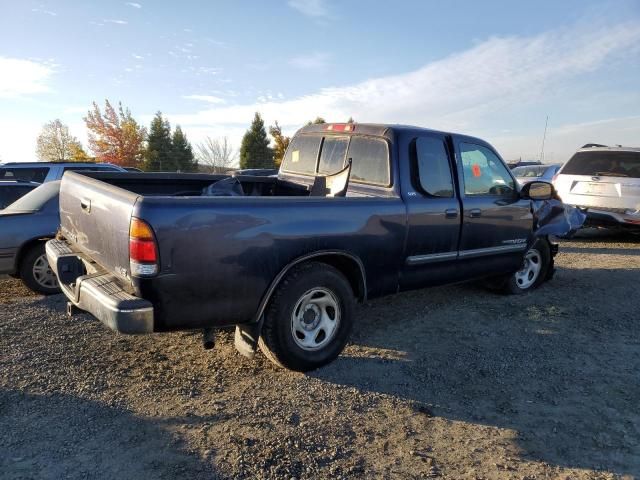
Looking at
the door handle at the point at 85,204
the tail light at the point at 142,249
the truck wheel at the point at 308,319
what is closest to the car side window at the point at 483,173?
the truck wheel at the point at 308,319

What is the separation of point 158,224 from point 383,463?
1849 millimetres

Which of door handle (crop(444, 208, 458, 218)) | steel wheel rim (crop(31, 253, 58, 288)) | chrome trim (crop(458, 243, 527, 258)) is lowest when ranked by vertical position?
steel wheel rim (crop(31, 253, 58, 288))

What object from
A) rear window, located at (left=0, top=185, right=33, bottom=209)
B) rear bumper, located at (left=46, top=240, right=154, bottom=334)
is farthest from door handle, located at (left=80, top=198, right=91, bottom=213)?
rear window, located at (left=0, top=185, right=33, bottom=209)

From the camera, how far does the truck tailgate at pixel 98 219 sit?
2.83 m

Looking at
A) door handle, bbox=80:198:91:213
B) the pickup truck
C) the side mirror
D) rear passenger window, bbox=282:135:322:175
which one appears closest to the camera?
the pickup truck

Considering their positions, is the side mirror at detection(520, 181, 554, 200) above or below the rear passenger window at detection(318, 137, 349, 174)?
Result: below

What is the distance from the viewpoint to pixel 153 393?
10.5 ft

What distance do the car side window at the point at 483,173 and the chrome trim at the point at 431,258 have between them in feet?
2.17

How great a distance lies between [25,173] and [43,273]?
566cm

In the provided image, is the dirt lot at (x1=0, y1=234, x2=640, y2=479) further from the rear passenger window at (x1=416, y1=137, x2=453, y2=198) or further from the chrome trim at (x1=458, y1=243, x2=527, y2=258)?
the rear passenger window at (x1=416, y1=137, x2=453, y2=198)

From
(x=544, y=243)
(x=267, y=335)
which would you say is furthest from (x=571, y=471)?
(x=544, y=243)

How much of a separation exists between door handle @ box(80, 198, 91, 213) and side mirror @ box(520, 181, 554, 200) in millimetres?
4341

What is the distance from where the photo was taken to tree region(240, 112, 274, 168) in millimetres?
35906

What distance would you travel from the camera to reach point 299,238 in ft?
10.8
